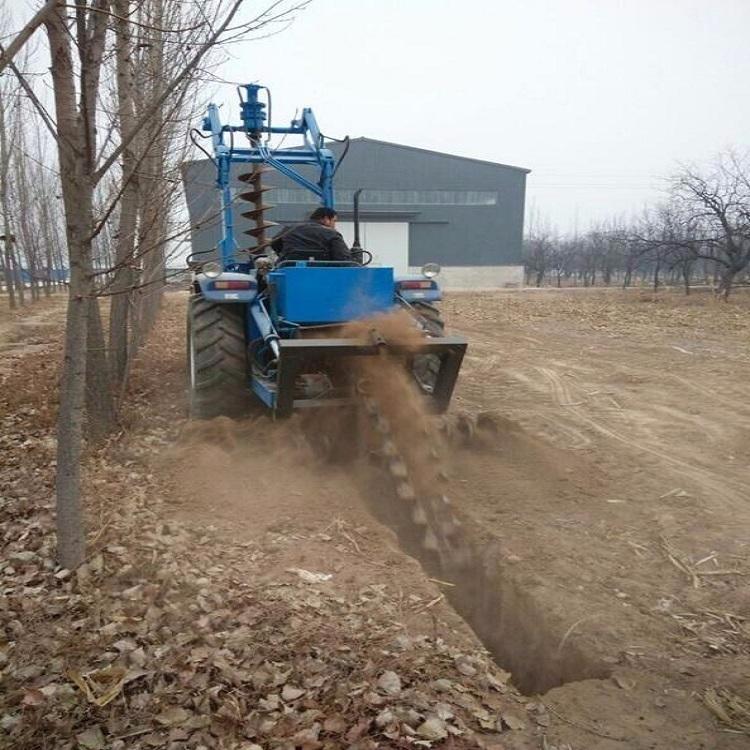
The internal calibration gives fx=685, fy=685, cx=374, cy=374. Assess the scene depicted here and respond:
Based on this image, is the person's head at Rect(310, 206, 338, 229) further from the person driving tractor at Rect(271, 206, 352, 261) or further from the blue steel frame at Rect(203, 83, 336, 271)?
the blue steel frame at Rect(203, 83, 336, 271)

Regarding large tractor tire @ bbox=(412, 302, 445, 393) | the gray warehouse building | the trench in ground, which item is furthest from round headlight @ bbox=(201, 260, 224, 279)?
the gray warehouse building

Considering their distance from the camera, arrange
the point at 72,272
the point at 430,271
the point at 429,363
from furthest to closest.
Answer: the point at 430,271
the point at 429,363
the point at 72,272

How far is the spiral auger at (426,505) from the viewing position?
4.07 m

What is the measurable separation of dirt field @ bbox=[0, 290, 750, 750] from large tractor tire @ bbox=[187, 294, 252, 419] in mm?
303

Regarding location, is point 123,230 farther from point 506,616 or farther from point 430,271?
point 506,616

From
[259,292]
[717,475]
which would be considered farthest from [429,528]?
[259,292]

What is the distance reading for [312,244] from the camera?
567cm

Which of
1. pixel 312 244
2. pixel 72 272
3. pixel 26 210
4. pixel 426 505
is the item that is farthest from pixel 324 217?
pixel 26 210

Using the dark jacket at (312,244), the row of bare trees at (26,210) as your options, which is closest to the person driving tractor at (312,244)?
the dark jacket at (312,244)

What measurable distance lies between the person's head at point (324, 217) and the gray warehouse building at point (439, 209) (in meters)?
33.3

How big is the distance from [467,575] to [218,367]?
9.28 ft

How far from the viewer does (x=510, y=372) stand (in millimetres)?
9039

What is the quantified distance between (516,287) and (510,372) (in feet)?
117

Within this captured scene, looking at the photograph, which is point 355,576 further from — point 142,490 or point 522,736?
point 142,490
